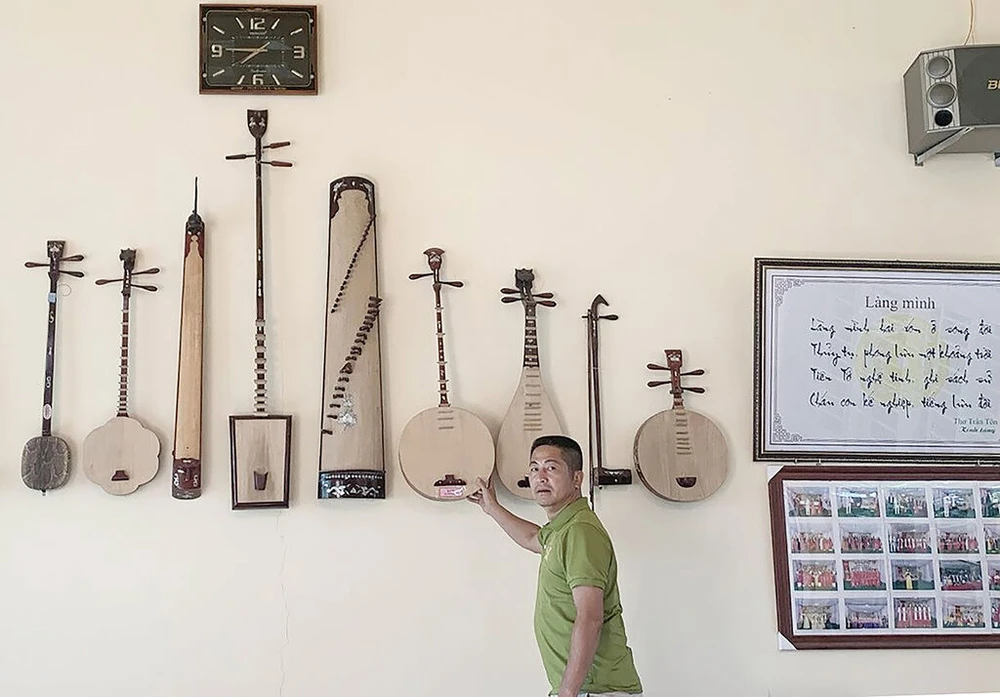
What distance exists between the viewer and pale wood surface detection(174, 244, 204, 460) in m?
2.83

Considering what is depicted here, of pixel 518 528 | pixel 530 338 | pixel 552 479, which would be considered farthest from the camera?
pixel 530 338

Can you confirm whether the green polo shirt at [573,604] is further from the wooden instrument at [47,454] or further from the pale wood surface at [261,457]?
the wooden instrument at [47,454]

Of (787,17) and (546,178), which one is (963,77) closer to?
(787,17)

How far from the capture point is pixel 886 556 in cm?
298

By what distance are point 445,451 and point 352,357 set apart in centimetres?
37

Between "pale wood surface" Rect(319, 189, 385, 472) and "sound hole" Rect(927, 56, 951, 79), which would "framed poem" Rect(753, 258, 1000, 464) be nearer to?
"sound hole" Rect(927, 56, 951, 79)

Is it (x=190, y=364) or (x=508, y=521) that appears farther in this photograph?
(x=190, y=364)

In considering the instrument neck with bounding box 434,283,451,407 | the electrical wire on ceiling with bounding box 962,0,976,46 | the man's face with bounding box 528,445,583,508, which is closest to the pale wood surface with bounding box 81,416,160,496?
the instrument neck with bounding box 434,283,451,407

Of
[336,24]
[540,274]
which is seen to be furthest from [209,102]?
[540,274]

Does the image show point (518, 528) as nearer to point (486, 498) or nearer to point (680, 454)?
point (486, 498)

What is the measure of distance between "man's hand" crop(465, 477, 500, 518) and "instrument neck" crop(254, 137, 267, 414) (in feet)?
2.09

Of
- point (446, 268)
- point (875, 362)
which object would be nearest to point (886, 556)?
point (875, 362)

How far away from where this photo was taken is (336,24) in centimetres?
312

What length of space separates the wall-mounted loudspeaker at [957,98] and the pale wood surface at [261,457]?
207 cm
